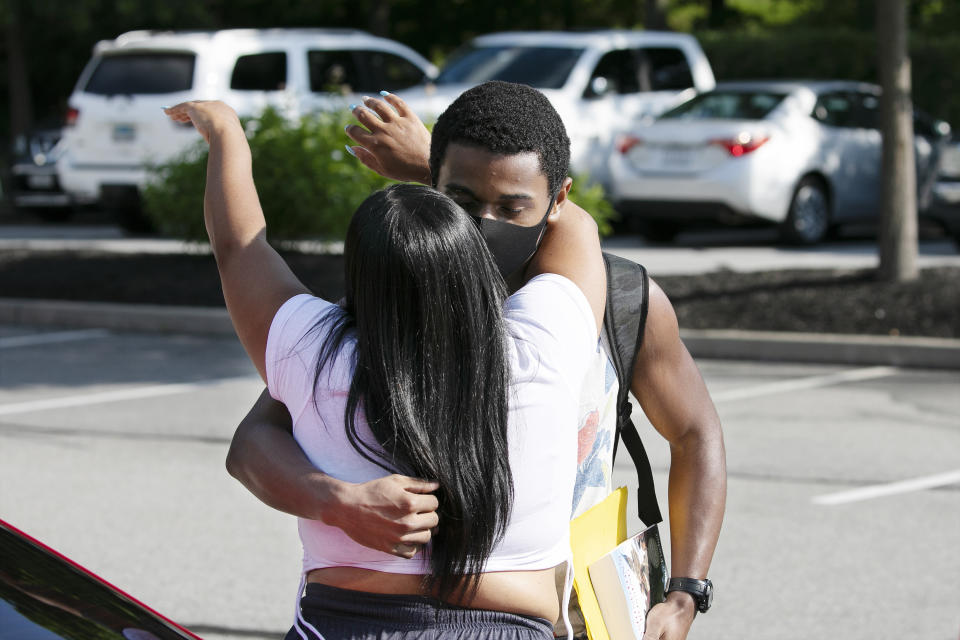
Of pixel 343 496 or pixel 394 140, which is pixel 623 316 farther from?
pixel 343 496

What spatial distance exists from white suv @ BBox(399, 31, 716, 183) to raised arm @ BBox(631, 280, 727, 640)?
12.5 meters

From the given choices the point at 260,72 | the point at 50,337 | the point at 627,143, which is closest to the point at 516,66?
the point at 627,143

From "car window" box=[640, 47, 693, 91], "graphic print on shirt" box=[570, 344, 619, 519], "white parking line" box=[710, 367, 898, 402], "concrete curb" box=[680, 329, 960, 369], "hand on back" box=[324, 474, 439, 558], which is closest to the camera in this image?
"hand on back" box=[324, 474, 439, 558]

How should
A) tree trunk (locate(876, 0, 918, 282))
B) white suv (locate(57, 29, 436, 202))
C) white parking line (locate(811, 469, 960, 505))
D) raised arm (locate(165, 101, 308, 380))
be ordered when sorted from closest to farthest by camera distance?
raised arm (locate(165, 101, 308, 380)) < white parking line (locate(811, 469, 960, 505)) < tree trunk (locate(876, 0, 918, 282)) < white suv (locate(57, 29, 436, 202))

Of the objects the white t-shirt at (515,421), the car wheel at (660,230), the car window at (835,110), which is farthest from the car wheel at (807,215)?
the white t-shirt at (515,421)

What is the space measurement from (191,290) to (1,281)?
7.25 ft


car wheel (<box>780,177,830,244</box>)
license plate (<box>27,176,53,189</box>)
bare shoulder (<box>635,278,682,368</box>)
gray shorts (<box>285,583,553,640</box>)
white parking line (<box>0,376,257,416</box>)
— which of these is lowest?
license plate (<box>27,176,53,189</box>)

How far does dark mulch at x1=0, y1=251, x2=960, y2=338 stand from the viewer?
32.9ft

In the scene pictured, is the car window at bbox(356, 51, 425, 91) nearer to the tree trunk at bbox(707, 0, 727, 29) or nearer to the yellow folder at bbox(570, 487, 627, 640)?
the tree trunk at bbox(707, 0, 727, 29)

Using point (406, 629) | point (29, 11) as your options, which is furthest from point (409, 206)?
point (29, 11)

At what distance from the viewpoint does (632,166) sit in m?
14.6

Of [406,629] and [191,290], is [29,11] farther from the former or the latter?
[406,629]

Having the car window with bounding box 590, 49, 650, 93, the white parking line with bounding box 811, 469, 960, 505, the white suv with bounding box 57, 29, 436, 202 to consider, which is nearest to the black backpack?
the white parking line with bounding box 811, 469, 960, 505

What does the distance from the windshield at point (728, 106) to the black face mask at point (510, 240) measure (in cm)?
1289
